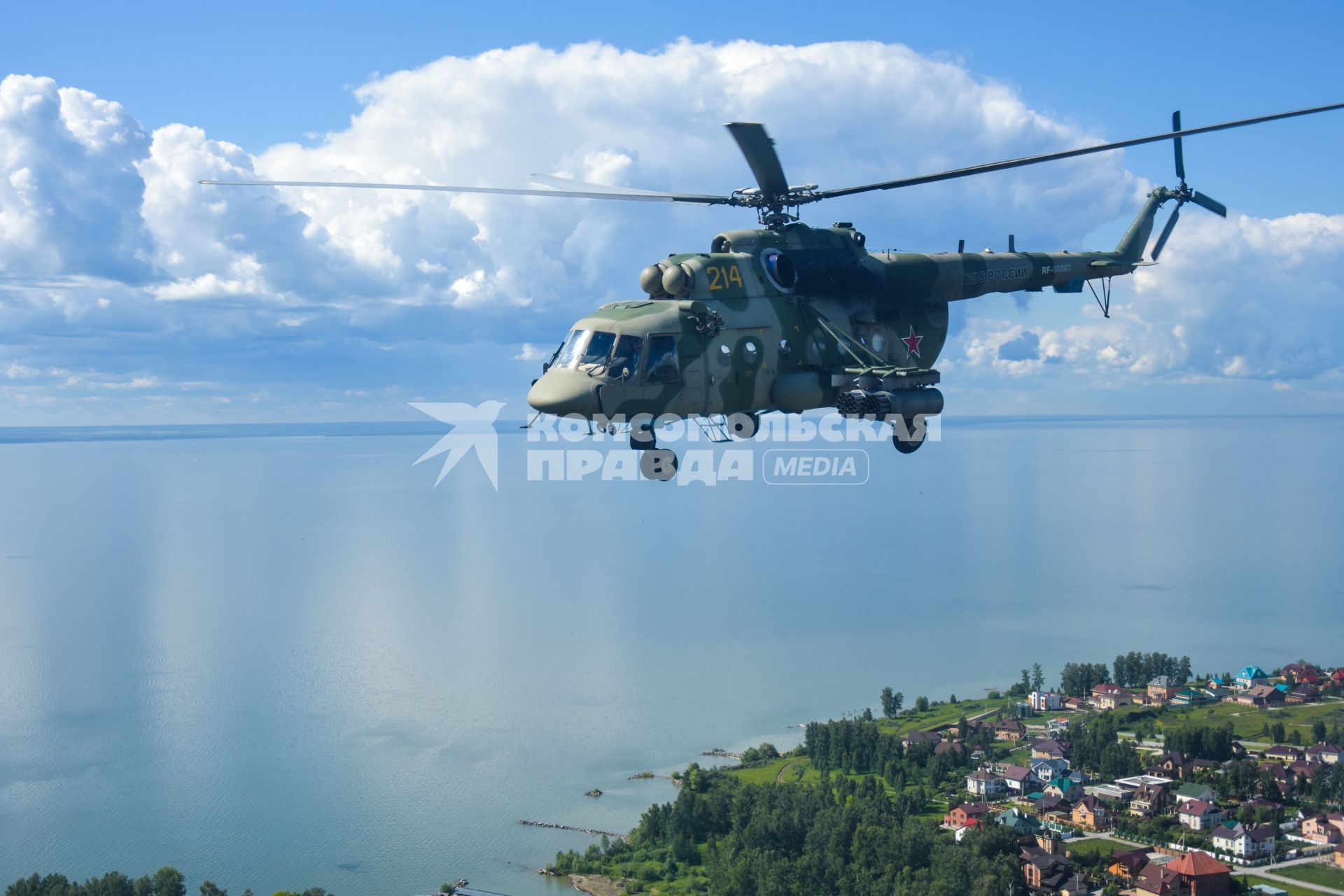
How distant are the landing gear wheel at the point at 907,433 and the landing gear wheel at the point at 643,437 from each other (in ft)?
11.4

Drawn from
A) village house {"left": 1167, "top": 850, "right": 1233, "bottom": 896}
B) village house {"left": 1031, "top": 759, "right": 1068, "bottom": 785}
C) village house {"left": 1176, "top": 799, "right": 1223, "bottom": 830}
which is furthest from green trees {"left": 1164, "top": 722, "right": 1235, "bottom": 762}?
village house {"left": 1167, "top": 850, "right": 1233, "bottom": 896}

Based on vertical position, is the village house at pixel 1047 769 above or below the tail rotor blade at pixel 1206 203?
below

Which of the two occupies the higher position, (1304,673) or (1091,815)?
(1304,673)

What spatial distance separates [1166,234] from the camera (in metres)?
21.5

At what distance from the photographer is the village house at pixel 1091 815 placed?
50281 millimetres

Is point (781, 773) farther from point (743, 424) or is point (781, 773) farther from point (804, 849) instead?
point (743, 424)

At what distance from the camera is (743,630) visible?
9494 cm

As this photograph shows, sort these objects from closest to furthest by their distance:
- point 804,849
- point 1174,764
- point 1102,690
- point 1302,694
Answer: point 804,849 → point 1174,764 → point 1302,694 → point 1102,690

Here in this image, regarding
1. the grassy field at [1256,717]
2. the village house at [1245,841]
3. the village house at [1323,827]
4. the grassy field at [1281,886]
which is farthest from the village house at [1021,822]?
the grassy field at [1256,717]

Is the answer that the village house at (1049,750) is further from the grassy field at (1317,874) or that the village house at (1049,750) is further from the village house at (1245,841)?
the grassy field at (1317,874)

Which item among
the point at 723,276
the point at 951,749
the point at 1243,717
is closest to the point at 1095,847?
the point at 951,749

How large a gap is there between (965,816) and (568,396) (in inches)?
1692

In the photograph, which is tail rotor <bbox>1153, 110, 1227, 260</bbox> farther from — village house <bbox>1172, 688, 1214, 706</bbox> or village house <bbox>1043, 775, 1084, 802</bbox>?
village house <bbox>1172, 688, 1214, 706</bbox>

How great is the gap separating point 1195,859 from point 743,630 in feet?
179
